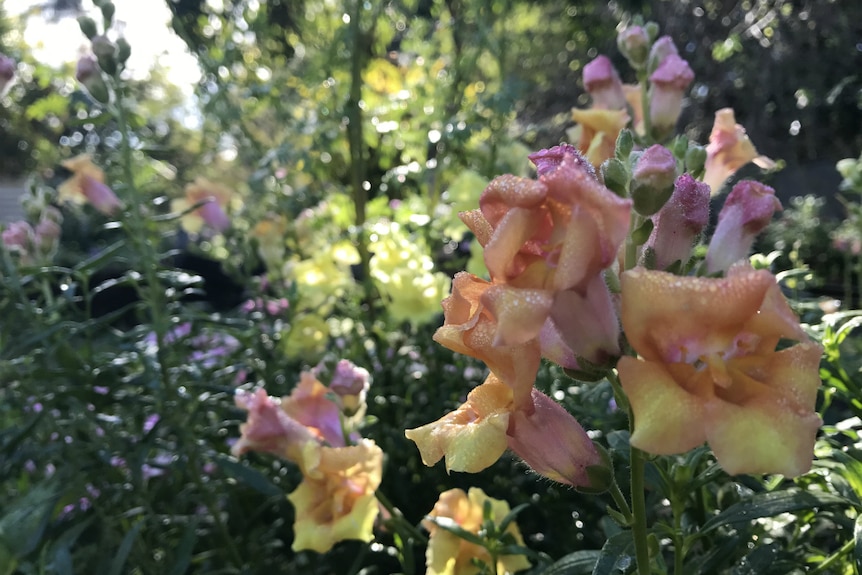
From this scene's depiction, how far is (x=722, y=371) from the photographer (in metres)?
0.55

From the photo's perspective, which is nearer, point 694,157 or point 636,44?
point 694,157

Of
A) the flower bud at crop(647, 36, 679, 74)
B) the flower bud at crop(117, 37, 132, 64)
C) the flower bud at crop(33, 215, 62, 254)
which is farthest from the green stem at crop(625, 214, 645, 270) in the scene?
the flower bud at crop(33, 215, 62, 254)

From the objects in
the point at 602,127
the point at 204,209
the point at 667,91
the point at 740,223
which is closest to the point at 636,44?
the point at 667,91

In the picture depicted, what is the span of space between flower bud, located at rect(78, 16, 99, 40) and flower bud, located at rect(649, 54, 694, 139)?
1.26m

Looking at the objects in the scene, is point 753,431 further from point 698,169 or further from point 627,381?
point 698,169

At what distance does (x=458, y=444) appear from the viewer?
0.62m

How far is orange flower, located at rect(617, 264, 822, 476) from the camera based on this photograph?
51 centimetres

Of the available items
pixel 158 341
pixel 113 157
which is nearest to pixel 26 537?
pixel 158 341

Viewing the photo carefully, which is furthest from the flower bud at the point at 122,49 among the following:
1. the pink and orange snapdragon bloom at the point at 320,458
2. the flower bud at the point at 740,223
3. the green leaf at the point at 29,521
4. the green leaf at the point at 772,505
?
the green leaf at the point at 772,505

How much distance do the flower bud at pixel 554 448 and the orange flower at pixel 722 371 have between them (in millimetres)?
164

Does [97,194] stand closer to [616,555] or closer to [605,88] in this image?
[605,88]

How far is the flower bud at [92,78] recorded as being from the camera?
60.1 inches

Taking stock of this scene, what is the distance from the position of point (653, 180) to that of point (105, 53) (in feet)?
4.49

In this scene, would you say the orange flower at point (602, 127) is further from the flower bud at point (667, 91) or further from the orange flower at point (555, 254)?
the orange flower at point (555, 254)
